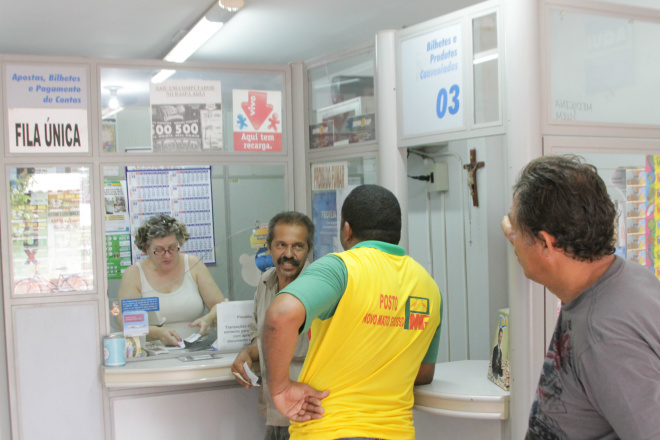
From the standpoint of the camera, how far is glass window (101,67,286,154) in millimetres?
3080

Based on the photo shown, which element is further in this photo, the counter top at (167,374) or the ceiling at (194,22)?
the ceiling at (194,22)

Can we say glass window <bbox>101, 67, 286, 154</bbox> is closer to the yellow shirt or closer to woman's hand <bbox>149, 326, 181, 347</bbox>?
woman's hand <bbox>149, 326, 181, 347</bbox>

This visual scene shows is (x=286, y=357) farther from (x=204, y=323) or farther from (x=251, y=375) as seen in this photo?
(x=204, y=323)

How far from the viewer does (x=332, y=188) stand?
3.21m

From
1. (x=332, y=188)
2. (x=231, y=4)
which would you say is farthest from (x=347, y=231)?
(x=231, y=4)

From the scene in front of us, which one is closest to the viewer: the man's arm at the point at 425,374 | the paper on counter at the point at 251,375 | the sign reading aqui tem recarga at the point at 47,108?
the man's arm at the point at 425,374

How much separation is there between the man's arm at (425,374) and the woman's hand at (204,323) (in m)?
1.27

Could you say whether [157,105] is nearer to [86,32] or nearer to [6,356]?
[6,356]

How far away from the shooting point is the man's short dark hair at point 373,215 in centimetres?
191

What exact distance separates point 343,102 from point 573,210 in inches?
84.0

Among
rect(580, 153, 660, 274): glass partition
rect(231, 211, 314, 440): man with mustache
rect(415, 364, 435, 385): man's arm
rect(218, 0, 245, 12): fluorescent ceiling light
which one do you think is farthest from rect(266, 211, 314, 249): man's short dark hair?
rect(218, 0, 245, 12): fluorescent ceiling light

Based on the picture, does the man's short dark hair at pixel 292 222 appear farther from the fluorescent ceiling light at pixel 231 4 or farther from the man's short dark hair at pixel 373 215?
the fluorescent ceiling light at pixel 231 4

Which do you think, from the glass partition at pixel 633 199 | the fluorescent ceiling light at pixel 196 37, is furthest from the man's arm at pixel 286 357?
the fluorescent ceiling light at pixel 196 37

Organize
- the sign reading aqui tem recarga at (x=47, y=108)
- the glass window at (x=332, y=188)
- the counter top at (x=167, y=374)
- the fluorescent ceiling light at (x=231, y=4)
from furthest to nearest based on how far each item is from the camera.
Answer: the fluorescent ceiling light at (x=231, y=4) < the glass window at (x=332, y=188) < the sign reading aqui tem recarga at (x=47, y=108) < the counter top at (x=167, y=374)
